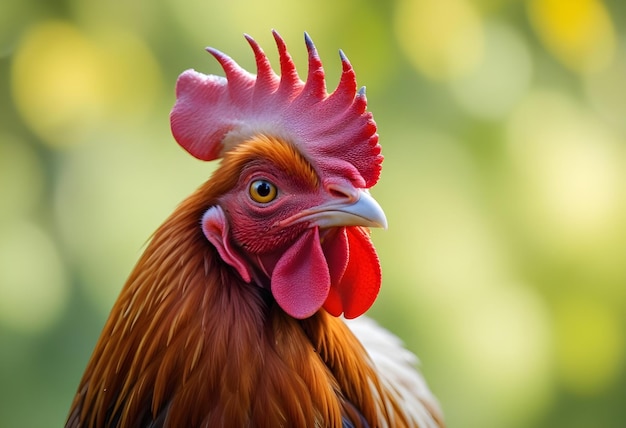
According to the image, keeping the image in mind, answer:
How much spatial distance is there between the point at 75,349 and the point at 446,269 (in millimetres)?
2091

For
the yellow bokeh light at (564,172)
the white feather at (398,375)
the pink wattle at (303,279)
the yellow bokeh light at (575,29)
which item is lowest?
the white feather at (398,375)

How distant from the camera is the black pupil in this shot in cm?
153

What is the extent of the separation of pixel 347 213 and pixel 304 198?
113 mm

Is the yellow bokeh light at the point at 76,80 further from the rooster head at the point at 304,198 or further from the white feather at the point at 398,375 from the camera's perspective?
the rooster head at the point at 304,198

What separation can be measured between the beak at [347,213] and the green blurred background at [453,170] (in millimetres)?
2201

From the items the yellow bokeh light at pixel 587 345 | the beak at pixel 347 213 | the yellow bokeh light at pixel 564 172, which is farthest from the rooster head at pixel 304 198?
the yellow bokeh light at pixel 587 345

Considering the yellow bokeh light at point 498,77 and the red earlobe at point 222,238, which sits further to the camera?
the yellow bokeh light at point 498,77

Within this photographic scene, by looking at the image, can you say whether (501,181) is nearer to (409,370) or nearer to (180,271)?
(409,370)

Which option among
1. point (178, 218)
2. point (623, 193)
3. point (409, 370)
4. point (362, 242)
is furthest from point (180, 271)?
point (623, 193)

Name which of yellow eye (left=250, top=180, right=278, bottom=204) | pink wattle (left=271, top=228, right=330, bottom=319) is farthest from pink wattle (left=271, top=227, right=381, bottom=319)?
yellow eye (left=250, top=180, right=278, bottom=204)

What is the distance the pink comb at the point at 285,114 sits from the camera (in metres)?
1.53

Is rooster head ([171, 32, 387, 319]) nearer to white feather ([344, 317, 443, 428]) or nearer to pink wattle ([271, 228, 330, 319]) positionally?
pink wattle ([271, 228, 330, 319])

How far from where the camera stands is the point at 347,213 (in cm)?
148

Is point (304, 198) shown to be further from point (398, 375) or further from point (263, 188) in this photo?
point (398, 375)
